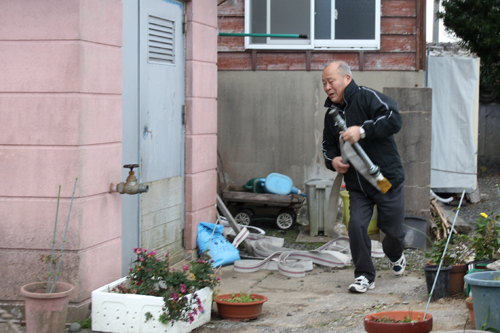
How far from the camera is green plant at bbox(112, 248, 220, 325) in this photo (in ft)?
13.7

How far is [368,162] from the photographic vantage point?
198 inches

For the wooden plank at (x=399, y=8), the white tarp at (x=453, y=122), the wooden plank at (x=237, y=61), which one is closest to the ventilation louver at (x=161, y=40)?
the wooden plank at (x=237, y=61)

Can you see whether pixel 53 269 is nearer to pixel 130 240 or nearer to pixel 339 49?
pixel 130 240

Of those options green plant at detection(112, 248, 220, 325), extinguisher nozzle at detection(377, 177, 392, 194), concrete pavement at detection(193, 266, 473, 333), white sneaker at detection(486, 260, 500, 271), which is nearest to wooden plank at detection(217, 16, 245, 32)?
concrete pavement at detection(193, 266, 473, 333)

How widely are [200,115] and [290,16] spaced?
394 centimetres

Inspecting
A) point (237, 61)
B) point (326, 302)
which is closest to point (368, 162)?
point (326, 302)

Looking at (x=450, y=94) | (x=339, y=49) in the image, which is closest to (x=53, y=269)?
(x=339, y=49)

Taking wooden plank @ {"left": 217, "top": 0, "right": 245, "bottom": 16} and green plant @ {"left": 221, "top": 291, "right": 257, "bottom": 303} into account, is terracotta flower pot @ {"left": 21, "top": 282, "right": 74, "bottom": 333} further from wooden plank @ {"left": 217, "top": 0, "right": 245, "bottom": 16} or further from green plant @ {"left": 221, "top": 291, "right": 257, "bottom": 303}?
wooden plank @ {"left": 217, "top": 0, "right": 245, "bottom": 16}

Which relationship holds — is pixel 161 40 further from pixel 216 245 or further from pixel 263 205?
pixel 263 205

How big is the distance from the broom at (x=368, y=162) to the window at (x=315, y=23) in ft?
15.3

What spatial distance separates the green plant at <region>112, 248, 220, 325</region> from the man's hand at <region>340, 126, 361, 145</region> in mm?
1430

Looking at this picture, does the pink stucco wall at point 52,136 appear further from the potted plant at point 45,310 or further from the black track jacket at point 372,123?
the black track jacket at point 372,123

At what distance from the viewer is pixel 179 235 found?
6.18m

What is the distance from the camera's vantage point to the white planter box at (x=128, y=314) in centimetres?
419
